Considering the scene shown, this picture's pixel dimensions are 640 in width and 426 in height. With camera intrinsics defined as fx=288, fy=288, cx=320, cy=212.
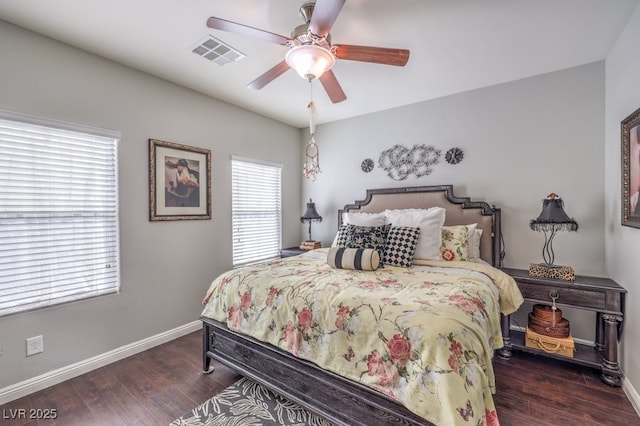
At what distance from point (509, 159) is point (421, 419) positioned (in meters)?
2.75

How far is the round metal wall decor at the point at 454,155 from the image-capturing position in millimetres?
3309

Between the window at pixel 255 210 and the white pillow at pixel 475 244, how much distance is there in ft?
8.43

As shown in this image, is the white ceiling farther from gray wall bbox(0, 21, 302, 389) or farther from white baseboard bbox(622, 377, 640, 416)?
white baseboard bbox(622, 377, 640, 416)

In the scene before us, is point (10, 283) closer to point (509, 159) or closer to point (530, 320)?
point (530, 320)

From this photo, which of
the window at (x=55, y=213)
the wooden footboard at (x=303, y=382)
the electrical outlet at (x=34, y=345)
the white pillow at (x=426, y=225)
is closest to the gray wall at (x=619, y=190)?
the white pillow at (x=426, y=225)

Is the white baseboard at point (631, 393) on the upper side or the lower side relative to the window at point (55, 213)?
lower

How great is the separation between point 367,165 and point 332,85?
1.90 metres

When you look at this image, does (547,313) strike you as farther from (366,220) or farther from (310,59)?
(310,59)

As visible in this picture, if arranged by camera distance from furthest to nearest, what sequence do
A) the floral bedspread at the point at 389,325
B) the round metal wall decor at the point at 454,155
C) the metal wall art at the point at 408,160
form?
the metal wall art at the point at 408,160, the round metal wall decor at the point at 454,155, the floral bedspread at the point at 389,325

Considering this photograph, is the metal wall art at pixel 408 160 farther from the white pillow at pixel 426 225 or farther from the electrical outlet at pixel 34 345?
the electrical outlet at pixel 34 345

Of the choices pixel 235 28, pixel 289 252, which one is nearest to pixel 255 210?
pixel 289 252

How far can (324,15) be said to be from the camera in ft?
4.98

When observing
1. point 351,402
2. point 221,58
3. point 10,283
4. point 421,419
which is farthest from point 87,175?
point 421,419

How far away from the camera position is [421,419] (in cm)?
133
